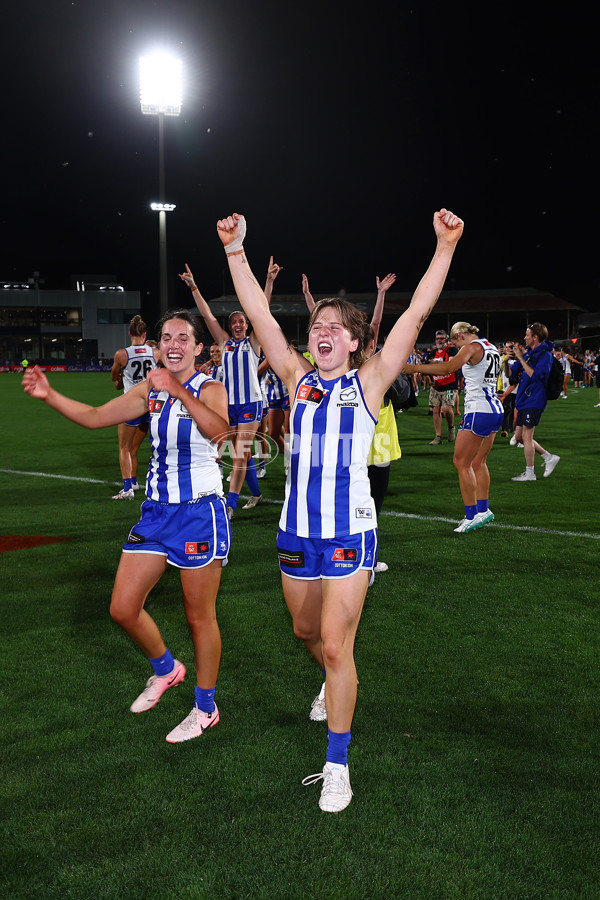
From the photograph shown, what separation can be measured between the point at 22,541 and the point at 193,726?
4.29m

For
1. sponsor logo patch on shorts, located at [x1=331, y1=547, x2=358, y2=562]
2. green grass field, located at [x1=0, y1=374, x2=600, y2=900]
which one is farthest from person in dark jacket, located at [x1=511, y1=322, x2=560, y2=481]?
sponsor logo patch on shorts, located at [x1=331, y1=547, x2=358, y2=562]

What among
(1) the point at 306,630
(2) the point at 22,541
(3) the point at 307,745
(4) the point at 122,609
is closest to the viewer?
(1) the point at 306,630

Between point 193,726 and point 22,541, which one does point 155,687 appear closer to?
point 193,726

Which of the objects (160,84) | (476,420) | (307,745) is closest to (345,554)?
(307,745)

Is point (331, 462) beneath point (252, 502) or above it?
above

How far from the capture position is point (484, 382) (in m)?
7.20

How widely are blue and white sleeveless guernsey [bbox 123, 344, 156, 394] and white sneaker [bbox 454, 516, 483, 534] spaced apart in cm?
436

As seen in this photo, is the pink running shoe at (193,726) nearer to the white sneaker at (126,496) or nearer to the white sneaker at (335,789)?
the white sneaker at (335,789)

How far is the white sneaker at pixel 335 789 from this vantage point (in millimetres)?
2664

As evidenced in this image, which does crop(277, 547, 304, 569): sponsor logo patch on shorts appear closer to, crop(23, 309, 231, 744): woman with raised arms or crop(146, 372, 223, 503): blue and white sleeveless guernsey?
crop(23, 309, 231, 744): woman with raised arms

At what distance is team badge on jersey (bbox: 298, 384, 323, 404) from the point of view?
2908mm

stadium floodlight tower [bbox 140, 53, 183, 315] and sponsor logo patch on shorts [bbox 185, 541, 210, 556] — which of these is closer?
sponsor logo patch on shorts [bbox 185, 541, 210, 556]

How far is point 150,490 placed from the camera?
3.40 meters

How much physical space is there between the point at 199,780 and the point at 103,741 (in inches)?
22.9
